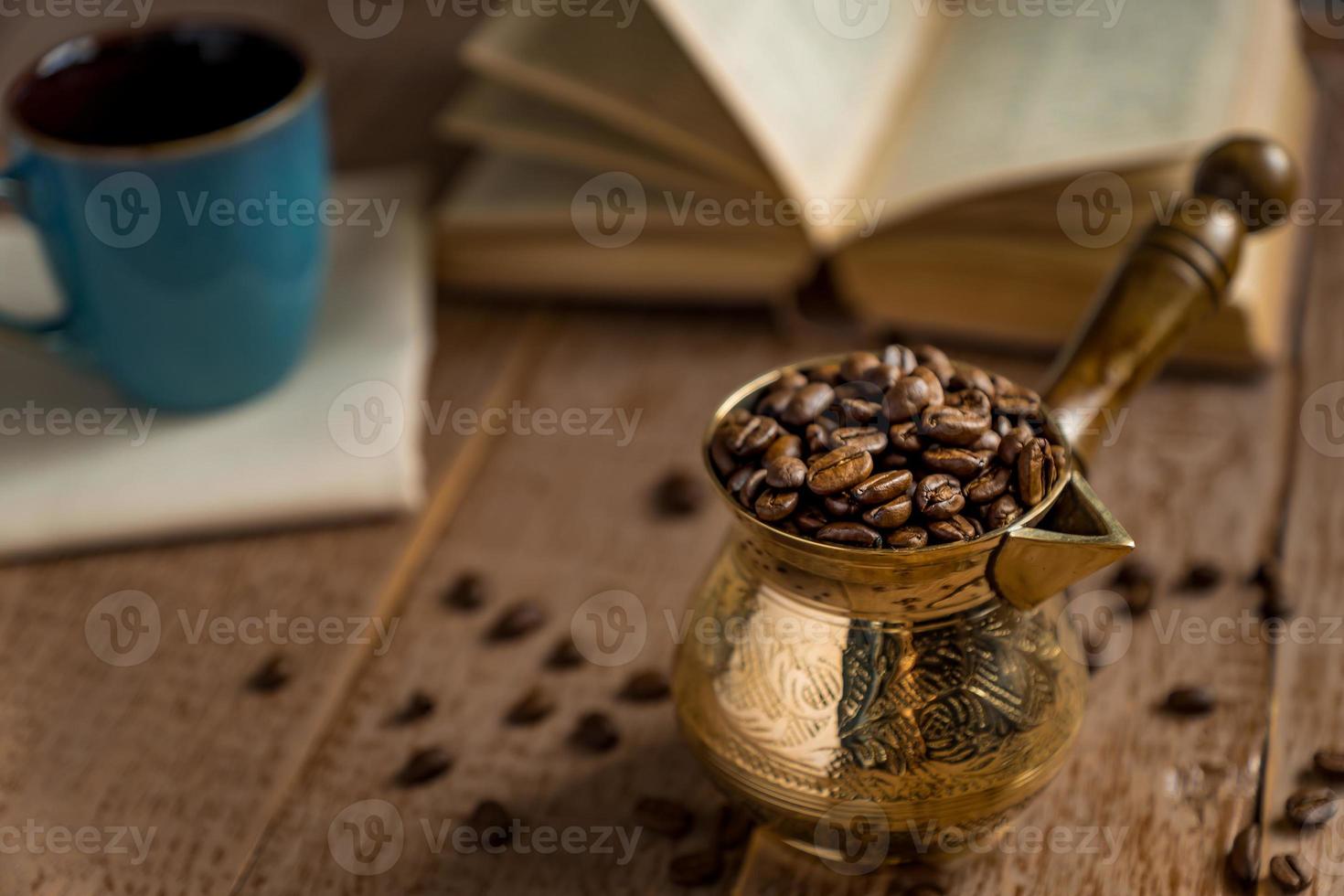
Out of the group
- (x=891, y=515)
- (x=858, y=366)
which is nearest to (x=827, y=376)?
(x=858, y=366)

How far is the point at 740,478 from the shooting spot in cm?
64

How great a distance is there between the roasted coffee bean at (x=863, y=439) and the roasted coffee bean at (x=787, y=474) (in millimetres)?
24

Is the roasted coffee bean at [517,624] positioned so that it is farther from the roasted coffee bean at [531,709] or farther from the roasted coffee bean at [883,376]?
the roasted coffee bean at [883,376]

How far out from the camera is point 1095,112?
3.58 ft

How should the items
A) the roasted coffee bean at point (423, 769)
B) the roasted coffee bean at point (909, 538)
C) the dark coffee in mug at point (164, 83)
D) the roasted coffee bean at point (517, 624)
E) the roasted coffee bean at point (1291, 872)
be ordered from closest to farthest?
the roasted coffee bean at point (909, 538) < the roasted coffee bean at point (1291, 872) < the roasted coffee bean at point (423, 769) < the roasted coffee bean at point (517, 624) < the dark coffee in mug at point (164, 83)

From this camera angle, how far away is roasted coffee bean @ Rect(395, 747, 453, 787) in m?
0.80

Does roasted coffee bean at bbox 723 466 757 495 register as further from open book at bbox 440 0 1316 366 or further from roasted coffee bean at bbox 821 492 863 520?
open book at bbox 440 0 1316 366

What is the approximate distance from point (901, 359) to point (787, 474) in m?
0.12

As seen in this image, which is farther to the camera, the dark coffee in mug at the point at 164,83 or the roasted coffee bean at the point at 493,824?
the dark coffee in mug at the point at 164,83

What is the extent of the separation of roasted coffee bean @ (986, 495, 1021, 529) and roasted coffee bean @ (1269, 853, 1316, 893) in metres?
0.26

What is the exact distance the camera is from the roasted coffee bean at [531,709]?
2.75ft

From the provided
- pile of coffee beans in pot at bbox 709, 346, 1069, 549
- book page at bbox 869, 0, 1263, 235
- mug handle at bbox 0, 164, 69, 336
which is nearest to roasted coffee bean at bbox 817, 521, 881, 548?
pile of coffee beans in pot at bbox 709, 346, 1069, 549

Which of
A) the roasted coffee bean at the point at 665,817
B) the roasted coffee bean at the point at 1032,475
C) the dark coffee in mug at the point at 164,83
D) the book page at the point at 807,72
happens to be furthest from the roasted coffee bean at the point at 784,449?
the dark coffee in mug at the point at 164,83

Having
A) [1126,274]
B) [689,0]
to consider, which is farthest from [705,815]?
[689,0]
